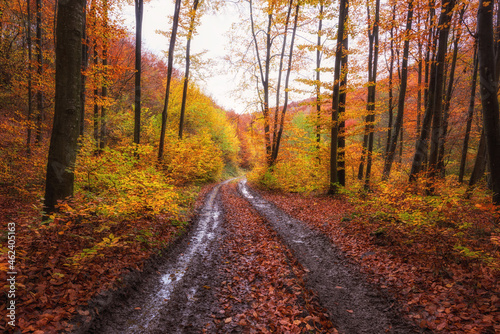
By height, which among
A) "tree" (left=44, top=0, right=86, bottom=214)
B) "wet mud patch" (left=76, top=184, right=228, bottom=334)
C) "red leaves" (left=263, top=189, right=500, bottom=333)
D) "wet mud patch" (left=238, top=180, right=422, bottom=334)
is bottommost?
"wet mud patch" (left=76, top=184, right=228, bottom=334)

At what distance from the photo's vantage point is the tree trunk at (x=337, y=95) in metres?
11.5

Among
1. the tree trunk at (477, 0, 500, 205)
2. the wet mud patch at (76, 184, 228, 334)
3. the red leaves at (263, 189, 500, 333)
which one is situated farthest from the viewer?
the tree trunk at (477, 0, 500, 205)

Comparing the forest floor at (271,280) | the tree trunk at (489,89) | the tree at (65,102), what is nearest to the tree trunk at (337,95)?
the forest floor at (271,280)

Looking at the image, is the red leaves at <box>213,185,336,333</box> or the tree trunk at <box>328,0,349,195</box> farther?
the tree trunk at <box>328,0,349,195</box>

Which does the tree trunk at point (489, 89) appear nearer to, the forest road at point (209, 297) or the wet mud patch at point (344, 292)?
the wet mud patch at point (344, 292)

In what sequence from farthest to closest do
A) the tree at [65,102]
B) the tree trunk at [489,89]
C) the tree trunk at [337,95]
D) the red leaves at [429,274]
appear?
the tree trunk at [337,95], the tree trunk at [489,89], the tree at [65,102], the red leaves at [429,274]

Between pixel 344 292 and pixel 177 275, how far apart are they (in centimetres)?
372

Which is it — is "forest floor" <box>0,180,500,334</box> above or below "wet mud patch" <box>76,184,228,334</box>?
above

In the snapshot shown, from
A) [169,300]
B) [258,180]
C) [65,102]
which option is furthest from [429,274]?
[258,180]

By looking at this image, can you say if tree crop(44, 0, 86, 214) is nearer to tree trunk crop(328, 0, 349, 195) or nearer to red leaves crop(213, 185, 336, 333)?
red leaves crop(213, 185, 336, 333)

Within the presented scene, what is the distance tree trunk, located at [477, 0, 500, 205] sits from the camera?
5590mm

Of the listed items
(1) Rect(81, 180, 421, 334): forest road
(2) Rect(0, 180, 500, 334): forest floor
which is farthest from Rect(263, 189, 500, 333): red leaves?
(1) Rect(81, 180, 421, 334): forest road

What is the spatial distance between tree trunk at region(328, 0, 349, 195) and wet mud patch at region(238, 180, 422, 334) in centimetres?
602

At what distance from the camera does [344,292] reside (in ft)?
15.0
